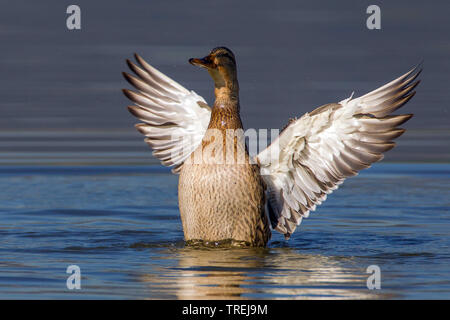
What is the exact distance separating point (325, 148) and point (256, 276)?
2.20 meters

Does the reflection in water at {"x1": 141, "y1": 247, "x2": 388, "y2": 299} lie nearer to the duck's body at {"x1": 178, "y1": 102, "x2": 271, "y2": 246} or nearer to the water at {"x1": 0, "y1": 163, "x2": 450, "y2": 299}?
the water at {"x1": 0, "y1": 163, "x2": 450, "y2": 299}

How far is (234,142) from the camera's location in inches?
436

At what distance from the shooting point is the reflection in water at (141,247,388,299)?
346 inches

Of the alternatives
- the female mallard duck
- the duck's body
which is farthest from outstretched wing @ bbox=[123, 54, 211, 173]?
the duck's body

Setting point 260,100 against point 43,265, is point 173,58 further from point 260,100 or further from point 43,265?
point 43,265

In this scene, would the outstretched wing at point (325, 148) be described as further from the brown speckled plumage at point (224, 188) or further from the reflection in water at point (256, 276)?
the reflection in water at point (256, 276)

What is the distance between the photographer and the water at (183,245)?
902 centimetres

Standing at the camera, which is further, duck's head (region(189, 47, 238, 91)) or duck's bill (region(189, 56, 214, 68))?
duck's head (region(189, 47, 238, 91))

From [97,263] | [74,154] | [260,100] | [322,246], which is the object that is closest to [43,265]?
[97,263]

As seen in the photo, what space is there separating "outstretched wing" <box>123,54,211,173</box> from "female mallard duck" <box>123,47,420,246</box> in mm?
824

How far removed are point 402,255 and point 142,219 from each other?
11.9 ft

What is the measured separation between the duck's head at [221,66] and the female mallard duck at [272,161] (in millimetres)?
10

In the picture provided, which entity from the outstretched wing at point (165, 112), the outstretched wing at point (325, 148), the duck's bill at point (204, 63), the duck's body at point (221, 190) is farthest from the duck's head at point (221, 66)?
the outstretched wing at point (165, 112)

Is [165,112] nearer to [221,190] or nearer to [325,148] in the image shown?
[221,190]
